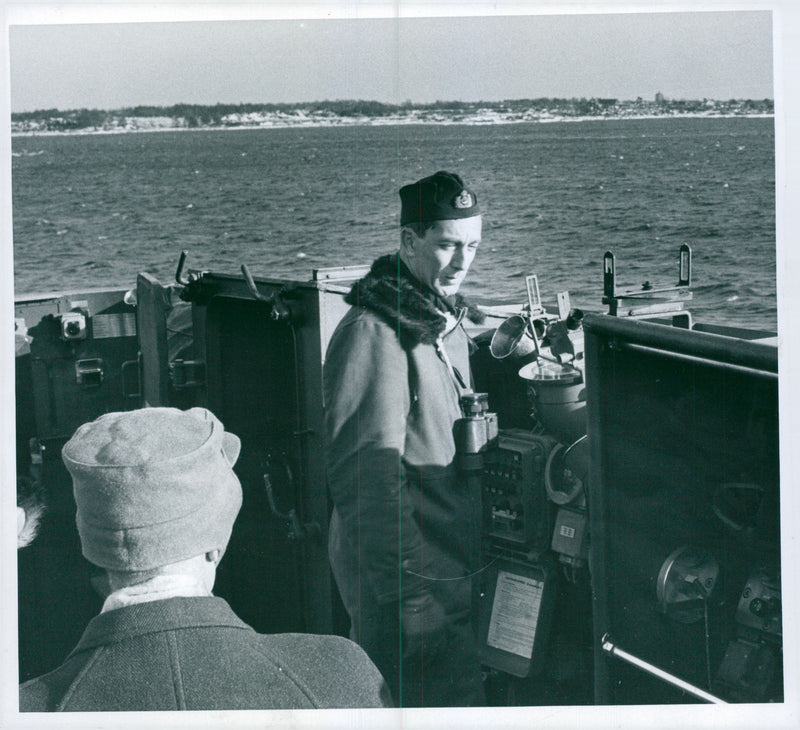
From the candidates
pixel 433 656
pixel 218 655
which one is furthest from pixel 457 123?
pixel 218 655

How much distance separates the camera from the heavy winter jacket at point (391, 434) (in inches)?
115

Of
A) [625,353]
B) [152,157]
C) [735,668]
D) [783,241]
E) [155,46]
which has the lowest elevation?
[735,668]

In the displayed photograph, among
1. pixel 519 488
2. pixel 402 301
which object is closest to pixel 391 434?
pixel 402 301

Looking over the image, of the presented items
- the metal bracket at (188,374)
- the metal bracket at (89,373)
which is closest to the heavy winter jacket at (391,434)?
the metal bracket at (188,374)

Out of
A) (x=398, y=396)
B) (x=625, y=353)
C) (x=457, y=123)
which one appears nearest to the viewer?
(x=625, y=353)

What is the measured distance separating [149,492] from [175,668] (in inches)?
12.5

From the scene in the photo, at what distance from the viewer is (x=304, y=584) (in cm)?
375

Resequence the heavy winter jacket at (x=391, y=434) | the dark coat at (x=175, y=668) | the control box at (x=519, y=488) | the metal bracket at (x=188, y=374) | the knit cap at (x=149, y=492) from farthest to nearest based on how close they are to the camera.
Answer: the metal bracket at (x=188, y=374), the control box at (x=519, y=488), the heavy winter jacket at (x=391, y=434), the knit cap at (x=149, y=492), the dark coat at (x=175, y=668)

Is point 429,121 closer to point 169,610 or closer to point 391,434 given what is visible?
point 391,434

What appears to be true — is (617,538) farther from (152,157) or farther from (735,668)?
(152,157)

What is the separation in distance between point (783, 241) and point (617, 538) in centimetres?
103

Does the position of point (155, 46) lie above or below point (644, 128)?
above

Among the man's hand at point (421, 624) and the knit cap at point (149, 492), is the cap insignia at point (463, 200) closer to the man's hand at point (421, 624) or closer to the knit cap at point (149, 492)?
the man's hand at point (421, 624)

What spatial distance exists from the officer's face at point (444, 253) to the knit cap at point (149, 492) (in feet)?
3.97
